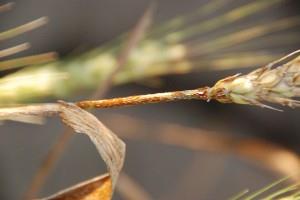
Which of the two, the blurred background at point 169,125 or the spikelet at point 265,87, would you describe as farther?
the blurred background at point 169,125

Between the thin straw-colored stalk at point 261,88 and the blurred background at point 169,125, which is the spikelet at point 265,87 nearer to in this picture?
the thin straw-colored stalk at point 261,88

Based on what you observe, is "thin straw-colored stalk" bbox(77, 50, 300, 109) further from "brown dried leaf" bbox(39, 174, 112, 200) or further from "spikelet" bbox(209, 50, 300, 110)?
"brown dried leaf" bbox(39, 174, 112, 200)

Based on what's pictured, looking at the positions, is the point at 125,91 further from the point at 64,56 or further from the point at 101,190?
the point at 101,190

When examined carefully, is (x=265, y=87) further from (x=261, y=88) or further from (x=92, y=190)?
(x=92, y=190)

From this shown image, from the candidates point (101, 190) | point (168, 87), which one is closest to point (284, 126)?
point (168, 87)

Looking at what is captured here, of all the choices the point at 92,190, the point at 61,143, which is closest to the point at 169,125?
A: the point at 61,143

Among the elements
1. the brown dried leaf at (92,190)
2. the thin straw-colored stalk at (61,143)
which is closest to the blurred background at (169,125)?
the thin straw-colored stalk at (61,143)

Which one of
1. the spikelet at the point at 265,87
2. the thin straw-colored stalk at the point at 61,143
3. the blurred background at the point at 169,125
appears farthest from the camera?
the blurred background at the point at 169,125
